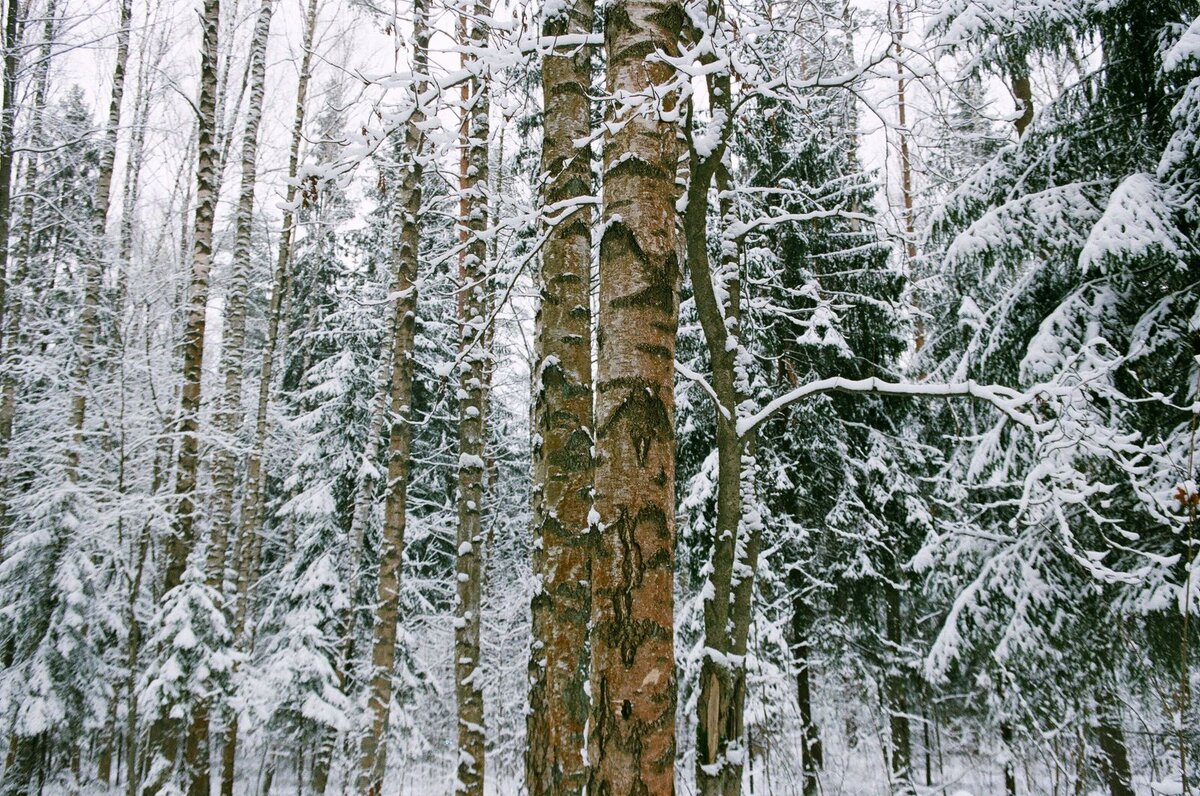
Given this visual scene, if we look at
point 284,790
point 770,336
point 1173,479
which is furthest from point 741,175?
point 284,790

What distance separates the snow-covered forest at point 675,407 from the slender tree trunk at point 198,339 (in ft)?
0.19

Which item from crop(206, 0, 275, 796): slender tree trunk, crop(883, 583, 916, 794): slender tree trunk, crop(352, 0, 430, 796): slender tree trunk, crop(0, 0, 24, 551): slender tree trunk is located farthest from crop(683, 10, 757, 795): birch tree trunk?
crop(0, 0, 24, 551): slender tree trunk

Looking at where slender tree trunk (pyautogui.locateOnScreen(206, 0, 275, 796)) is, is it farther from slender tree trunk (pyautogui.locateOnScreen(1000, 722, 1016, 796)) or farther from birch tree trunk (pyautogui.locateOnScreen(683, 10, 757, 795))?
slender tree trunk (pyautogui.locateOnScreen(1000, 722, 1016, 796))

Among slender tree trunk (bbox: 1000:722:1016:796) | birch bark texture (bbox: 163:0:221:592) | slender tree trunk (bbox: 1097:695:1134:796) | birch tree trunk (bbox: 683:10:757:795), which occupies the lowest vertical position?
slender tree trunk (bbox: 1000:722:1016:796)

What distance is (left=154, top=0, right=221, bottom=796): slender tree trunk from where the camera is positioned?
7797 mm

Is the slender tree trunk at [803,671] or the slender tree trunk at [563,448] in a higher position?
the slender tree trunk at [563,448]

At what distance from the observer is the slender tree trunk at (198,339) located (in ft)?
25.6

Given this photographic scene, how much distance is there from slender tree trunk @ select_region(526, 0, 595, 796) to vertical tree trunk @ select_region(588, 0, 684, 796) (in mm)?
945

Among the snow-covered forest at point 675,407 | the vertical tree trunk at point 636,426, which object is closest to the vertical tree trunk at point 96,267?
the snow-covered forest at point 675,407

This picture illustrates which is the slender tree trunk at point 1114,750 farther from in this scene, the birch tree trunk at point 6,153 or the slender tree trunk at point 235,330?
the birch tree trunk at point 6,153

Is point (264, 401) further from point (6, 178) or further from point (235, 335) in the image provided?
point (6, 178)

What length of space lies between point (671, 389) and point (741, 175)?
29.9 feet

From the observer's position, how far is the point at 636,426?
2039 millimetres

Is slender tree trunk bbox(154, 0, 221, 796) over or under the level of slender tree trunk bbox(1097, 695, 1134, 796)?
over
